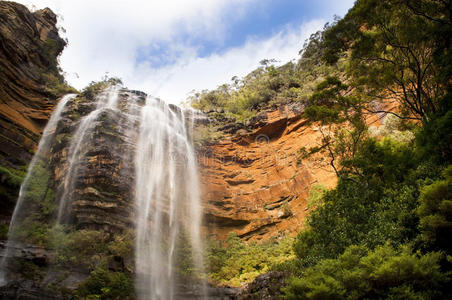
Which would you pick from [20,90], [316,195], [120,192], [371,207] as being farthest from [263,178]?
[20,90]

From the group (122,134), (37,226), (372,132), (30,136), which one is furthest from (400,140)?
(30,136)

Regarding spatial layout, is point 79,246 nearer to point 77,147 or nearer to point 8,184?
point 8,184

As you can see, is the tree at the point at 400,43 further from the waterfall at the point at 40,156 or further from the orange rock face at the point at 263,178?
the waterfall at the point at 40,156

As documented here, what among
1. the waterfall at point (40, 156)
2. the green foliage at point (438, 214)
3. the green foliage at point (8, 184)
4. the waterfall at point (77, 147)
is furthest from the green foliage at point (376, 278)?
the green foliage at point (8, 184)

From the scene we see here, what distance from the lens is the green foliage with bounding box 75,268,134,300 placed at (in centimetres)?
1108

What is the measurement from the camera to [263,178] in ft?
68.0

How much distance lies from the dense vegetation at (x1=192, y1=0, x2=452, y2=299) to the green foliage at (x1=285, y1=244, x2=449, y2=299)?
0.02 m

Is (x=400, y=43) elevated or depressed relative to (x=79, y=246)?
elevated

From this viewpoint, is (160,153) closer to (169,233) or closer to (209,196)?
(209,196)

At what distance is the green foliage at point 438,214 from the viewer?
6701 mm

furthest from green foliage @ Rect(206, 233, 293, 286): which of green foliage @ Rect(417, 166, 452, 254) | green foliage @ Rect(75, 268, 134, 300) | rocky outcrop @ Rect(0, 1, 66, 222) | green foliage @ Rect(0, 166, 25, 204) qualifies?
rocky outcrop @ Rect(0, 1, 66, 222)

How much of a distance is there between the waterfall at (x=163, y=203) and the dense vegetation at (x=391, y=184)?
22.4ft

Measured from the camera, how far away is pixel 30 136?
1781cm

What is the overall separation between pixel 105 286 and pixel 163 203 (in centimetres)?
635
